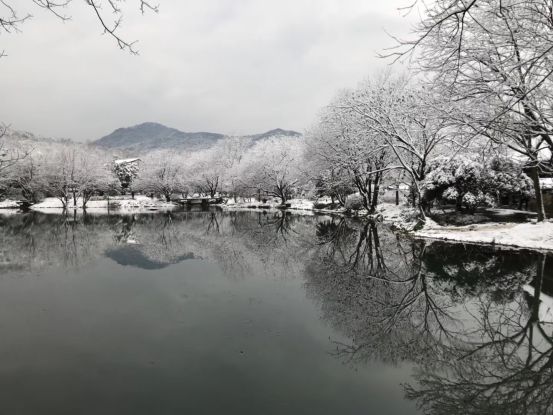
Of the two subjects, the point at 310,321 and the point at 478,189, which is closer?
the point at 310,321

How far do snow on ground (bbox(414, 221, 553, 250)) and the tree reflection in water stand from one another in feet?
6.97

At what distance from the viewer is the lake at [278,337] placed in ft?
14.5

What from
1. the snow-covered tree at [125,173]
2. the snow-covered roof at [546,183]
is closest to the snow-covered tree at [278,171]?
the snow-covered tree at [125,173]

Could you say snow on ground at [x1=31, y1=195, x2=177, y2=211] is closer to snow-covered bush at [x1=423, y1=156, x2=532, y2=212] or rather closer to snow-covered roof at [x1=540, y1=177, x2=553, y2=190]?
snow-covered bush at [x1=423, y1=156, x2=532, y2=212]

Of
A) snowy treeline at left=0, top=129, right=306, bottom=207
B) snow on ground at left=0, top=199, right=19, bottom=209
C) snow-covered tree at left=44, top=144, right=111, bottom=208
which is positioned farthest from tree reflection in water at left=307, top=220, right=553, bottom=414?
snow on ground at left=0, top=199, right=19, bottom=209

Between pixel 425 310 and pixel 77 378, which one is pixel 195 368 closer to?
pixel 77 378

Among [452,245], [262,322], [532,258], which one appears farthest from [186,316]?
[452,245]

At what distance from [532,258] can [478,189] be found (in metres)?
10.7

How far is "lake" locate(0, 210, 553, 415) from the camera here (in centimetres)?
441

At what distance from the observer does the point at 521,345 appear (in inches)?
233

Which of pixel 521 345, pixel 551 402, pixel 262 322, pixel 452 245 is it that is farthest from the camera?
pixel 452 245

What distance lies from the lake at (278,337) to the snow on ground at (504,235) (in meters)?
2.71

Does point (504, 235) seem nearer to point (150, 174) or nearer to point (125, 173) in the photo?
point (150, 174)

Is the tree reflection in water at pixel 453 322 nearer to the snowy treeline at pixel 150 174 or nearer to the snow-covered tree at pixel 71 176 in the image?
the snowy treeline at pixel 150 174
